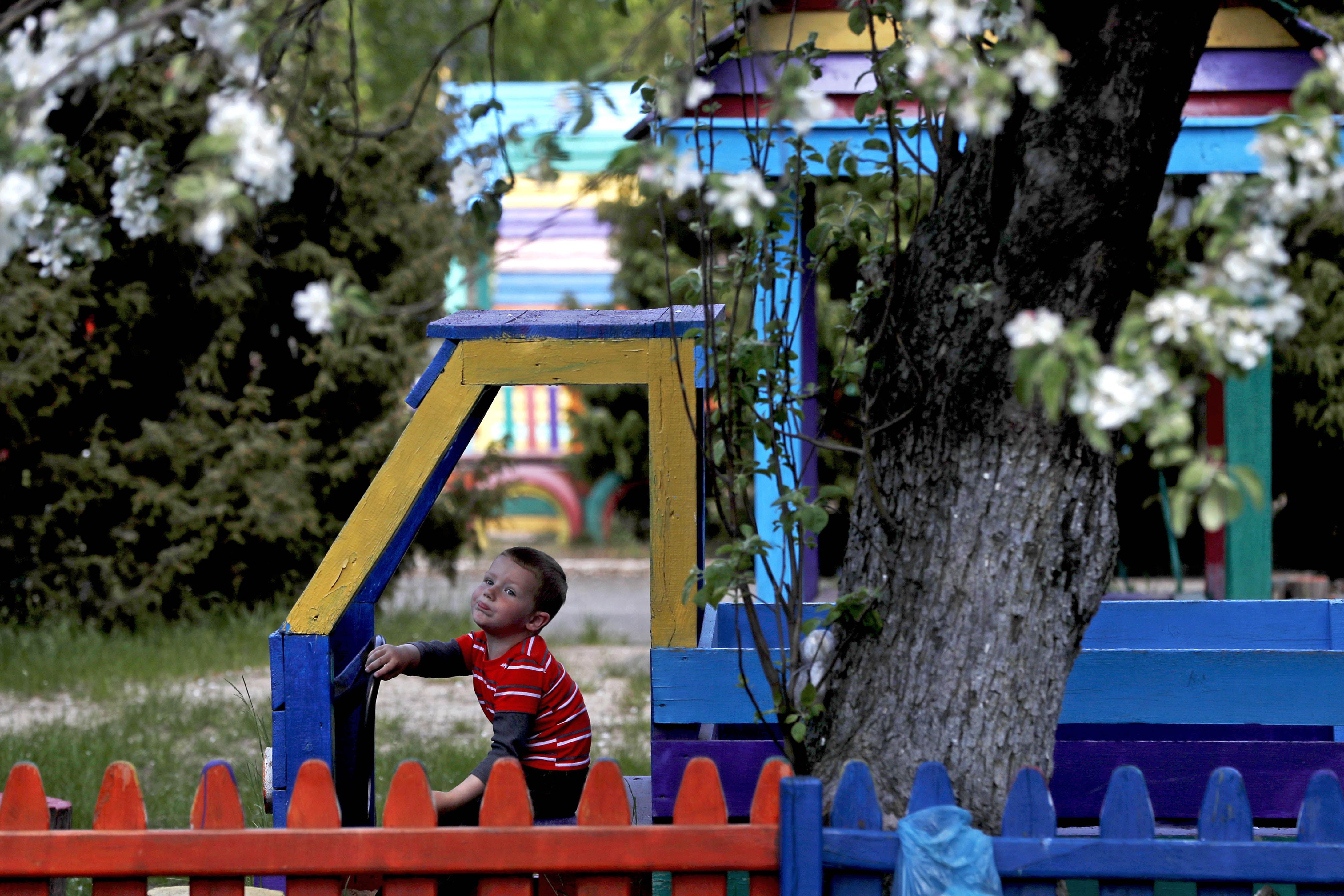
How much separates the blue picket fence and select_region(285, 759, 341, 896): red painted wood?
752 millimetres

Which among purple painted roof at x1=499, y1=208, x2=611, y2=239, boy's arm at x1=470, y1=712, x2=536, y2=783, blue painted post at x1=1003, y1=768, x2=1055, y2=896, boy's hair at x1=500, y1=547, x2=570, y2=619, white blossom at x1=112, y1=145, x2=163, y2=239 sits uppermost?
purple painted roof at x1=499, y1=208, x2=611, y2=239

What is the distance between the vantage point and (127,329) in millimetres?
7656

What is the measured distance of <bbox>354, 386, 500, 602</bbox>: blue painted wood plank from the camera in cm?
257

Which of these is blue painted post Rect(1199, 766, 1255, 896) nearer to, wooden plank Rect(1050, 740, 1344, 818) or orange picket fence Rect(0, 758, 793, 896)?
wooden plank Rect(1050, 740, 1344, 818)

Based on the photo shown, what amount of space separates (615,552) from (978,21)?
1097 cm

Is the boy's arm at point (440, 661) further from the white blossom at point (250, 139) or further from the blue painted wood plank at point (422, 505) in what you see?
the white blossom at point (250, 139)

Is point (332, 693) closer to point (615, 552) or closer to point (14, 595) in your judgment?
point (14, 595)

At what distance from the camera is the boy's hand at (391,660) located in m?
2.79

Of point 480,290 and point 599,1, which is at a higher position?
point 480,290

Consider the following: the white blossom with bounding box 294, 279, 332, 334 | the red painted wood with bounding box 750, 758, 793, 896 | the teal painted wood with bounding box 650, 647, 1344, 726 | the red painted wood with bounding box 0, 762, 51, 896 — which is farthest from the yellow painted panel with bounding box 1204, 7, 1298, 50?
the red painted wood with bounding box 0, 762, 51, 896

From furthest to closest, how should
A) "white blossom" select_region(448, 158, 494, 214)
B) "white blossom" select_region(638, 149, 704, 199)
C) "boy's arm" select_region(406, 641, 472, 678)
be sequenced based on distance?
1. "boy's arm" select_region(406, 641, 472, 678)
2. "white blossom" select_region(448, 158, 494, 214)
3. "white blossom" select_region(638, 149, 704, 199)

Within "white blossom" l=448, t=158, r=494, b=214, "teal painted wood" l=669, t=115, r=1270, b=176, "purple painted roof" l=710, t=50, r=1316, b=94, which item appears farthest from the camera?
"purple painted roof" l=710, t=50, r=1316, b=94

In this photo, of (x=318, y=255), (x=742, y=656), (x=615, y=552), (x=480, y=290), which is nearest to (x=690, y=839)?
(x=742, y=656)

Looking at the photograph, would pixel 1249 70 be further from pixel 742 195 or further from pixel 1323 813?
pixel 742 195
